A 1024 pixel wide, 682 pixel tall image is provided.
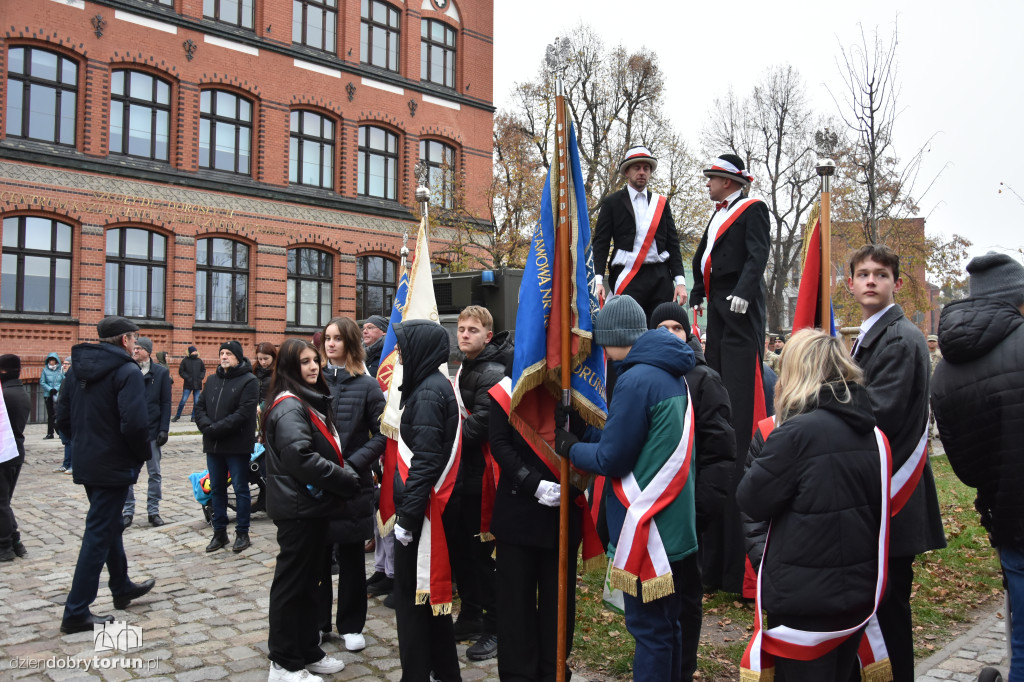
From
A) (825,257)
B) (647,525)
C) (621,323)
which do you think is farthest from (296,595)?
(825,257)

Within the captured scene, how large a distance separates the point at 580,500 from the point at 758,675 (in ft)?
4.51

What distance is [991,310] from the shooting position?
3.76 meters

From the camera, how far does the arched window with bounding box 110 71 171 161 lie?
23.0 meters

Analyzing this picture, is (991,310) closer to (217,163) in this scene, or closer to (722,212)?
(722,212)

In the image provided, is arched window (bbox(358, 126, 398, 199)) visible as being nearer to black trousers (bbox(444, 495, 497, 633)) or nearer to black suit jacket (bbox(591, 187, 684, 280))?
black suit jacket (bbox(591, 187, 684, 280))

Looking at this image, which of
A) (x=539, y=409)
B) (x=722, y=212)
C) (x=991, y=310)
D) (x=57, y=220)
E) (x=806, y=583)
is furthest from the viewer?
(x=57, y=220)

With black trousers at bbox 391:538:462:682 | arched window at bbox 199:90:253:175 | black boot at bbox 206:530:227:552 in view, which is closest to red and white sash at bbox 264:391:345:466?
black trousers at bbox 391:538:462:682

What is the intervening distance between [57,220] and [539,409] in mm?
22168

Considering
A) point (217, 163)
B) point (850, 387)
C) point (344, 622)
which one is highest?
point (217, 163)

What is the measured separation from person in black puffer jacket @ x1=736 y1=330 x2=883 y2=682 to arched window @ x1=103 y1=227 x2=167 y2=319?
23.2 metres

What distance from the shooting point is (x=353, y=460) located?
5293 millimetres

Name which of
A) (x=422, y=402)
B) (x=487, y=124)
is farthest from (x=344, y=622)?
(x=487, y=124)

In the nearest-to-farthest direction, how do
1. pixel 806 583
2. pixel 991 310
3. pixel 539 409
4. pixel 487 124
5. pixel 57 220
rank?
1. pixel 806 583
2. pixel 991 310
3. pixel 539 409
4. pixel 57 220
5. pixel 487 124

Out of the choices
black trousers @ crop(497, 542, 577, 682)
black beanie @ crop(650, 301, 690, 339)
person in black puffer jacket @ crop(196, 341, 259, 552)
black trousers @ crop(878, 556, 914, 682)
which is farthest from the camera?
person in black puffer jacket @ crop(196, 341, 259, 552)
